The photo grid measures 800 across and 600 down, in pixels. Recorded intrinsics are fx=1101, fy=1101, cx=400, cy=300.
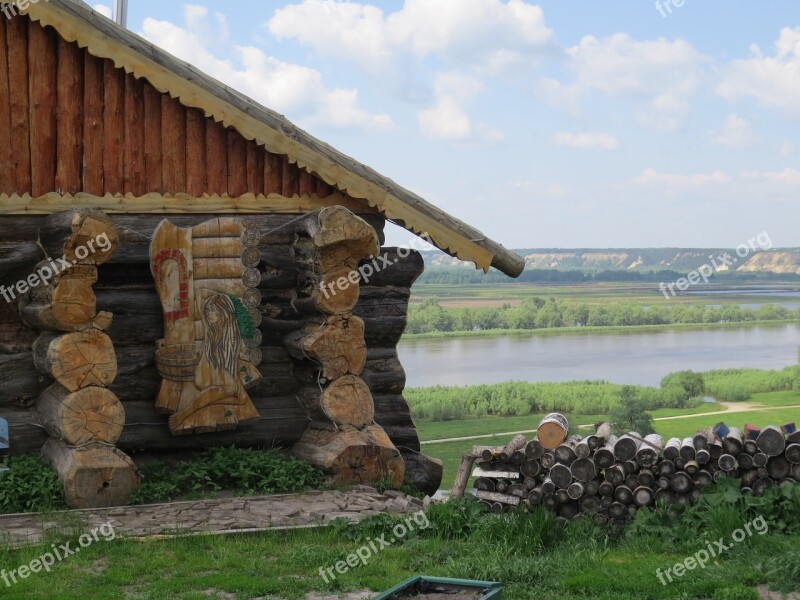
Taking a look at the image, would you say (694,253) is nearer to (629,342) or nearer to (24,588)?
(629,342)

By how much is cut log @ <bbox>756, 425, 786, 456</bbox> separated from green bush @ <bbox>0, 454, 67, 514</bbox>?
607 centimetres

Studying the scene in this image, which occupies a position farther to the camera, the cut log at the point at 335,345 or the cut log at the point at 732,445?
the cut log at the point at 335,345

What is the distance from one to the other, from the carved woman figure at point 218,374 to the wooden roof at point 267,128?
5.63 ft

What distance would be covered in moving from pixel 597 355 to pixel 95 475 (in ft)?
73.3

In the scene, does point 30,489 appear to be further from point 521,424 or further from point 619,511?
point 521,424

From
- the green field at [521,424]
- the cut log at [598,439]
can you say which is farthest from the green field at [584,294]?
the cut log at [598,439]

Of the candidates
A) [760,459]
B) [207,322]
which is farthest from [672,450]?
[207,322]

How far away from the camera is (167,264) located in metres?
10.7

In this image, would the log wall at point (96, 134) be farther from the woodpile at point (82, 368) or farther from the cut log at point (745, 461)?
the cut log at point (745, 461)

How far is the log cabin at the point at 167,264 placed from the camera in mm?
9930

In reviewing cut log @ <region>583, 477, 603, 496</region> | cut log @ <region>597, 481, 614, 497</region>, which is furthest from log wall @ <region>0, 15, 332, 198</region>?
cut log @ <region>597, 481, 614, 497</region>

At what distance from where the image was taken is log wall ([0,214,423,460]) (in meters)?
10.5

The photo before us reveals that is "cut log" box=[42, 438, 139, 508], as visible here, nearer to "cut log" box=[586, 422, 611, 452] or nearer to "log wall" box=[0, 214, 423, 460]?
"log wall" box=[0, 214, 423, 460]

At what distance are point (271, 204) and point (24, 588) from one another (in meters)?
5.03
